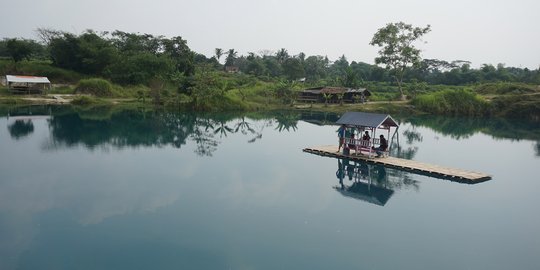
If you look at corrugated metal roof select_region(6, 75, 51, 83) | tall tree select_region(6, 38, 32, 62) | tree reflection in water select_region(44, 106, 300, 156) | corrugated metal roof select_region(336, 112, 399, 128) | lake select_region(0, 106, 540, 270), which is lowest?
lake select_region(0, 106, 540, 270)

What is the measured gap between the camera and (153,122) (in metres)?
35.7

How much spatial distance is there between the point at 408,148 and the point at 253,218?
17.9m

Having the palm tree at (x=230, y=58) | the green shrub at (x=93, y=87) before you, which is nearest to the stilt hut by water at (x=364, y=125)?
the green shrub at (x=93, y=87)

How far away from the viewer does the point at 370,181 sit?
18.7 m

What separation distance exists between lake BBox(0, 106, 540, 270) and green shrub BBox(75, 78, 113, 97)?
26.1 metres

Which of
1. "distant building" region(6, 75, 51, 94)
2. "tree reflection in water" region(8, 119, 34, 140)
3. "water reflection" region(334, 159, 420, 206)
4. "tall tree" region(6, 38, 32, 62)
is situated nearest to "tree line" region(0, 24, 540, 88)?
"tall tree" region(6, 38, 32, 62)

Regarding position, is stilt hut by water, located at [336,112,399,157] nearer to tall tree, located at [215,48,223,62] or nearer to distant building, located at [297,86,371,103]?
distant building, located at [297,86,371,103]

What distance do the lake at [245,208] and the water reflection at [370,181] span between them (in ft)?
0.18

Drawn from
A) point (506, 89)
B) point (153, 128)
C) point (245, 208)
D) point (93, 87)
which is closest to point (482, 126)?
point (506, 89)

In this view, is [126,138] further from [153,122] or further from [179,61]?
[179,61]

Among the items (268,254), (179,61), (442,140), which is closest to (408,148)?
(442,140)

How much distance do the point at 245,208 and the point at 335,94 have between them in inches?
1791

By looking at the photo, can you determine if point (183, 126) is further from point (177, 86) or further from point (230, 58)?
point (230, 58)

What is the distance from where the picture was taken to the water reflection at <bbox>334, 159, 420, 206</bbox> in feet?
54.2
